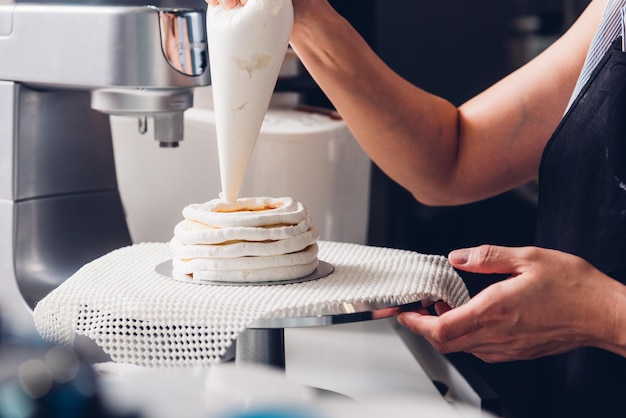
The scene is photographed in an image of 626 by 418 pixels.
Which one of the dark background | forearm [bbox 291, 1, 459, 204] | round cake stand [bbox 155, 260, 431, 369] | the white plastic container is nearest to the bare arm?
forearm [bbox 291, 1, 459, 204]

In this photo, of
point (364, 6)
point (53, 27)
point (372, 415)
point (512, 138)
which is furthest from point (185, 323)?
point (364, 6)

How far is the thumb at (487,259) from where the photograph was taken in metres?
0.82

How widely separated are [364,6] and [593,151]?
39.0 inches

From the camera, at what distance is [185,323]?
70 centimetres

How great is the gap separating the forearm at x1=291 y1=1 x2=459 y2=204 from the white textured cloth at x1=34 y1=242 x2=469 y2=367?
1.11 feet

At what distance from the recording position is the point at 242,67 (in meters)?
0.82

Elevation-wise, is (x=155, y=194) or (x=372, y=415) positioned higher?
(x=372, y=415)

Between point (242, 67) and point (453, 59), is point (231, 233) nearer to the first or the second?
point (242, 67)

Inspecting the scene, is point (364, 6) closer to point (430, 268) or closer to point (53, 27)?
point (53, 27)

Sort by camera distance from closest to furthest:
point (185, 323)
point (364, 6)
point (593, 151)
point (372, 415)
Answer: point (372, 415) → point (185, 323) → point (593, 151) → point (364, 6)

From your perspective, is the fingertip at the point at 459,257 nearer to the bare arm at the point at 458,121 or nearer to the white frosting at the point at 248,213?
the white frosting at the point at 248,213

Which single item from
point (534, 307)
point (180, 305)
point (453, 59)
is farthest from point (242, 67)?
point (453, 59)

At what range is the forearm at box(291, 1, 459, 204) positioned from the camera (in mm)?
Answer: 1053

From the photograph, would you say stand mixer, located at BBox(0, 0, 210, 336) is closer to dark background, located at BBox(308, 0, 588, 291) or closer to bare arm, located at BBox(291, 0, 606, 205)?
bare arm, located at BBox(291, 0, 606, 205)
